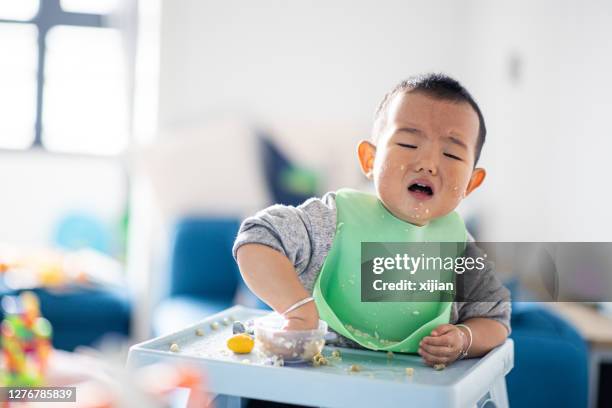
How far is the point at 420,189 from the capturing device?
2.20ft

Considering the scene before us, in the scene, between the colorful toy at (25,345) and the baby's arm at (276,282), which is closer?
the baby's arm at (276,282)

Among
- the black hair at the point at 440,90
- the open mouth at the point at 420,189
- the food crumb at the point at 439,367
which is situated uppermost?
the black hair at the point at 440,90

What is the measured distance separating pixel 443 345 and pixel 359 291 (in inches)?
3.5

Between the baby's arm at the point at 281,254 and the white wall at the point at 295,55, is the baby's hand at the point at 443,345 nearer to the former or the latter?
the baby's arm at the point at 281,254

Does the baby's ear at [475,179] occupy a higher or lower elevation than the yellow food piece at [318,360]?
higher

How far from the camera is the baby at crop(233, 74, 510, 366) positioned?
629 millimetres

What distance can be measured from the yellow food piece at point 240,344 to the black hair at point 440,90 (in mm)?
220

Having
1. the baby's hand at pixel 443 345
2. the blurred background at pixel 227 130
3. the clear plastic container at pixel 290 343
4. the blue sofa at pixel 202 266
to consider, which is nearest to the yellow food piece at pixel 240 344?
the clear plastic container at pixel 290 343

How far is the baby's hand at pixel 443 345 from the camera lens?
644 mm

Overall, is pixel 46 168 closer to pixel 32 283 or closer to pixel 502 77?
pixel 32 283

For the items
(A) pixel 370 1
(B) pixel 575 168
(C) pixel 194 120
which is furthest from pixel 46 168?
(B) pixel 575 168

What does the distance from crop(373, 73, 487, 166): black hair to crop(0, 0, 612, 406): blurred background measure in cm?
67

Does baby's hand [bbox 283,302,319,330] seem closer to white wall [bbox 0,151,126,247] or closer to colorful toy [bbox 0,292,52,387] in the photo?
colorful toy [bbox 0,292,52,387]

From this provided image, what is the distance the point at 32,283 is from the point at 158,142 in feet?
1.93
